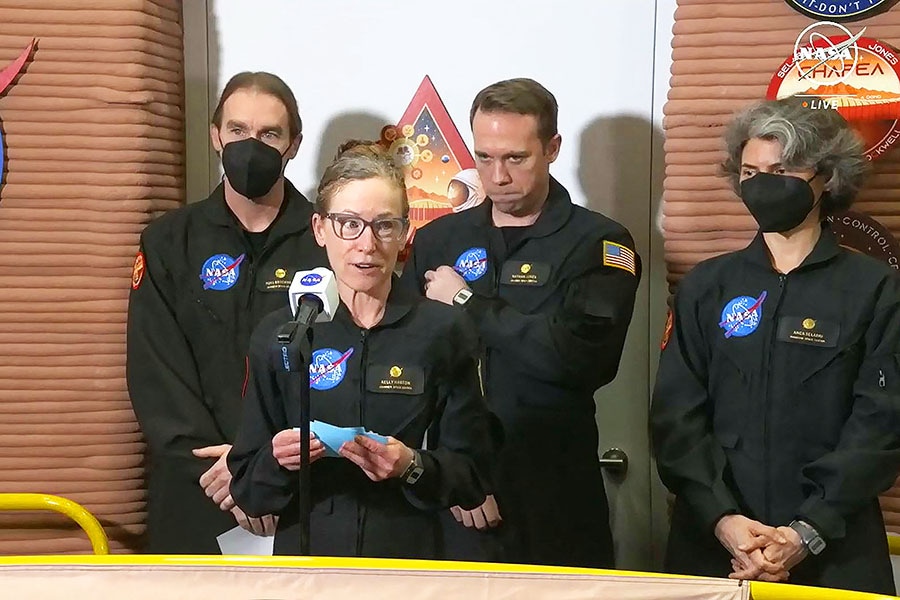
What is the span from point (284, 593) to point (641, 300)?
1727 millimetres

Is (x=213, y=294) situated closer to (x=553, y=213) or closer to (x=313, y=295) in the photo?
(x=553, y=213)

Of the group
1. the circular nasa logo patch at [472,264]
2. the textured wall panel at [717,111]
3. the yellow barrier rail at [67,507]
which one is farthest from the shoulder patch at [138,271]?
the textured wall panel at [717,111]

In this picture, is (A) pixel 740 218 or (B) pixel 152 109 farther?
(B) pixel 152 109

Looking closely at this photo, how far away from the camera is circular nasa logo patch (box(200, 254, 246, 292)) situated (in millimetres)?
2654

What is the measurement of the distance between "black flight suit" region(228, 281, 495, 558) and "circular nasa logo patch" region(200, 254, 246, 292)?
0.52 metres

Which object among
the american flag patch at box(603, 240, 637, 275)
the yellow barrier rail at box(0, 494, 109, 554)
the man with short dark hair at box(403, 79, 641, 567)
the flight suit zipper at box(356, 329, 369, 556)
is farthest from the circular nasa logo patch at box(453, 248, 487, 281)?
the yellow barrier rail at box(0, 494, 109, 554)

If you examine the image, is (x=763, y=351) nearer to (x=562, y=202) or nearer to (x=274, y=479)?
(x=562, y=202)

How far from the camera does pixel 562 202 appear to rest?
8.81 ft

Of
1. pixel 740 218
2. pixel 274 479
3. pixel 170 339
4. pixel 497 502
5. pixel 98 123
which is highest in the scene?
pixel 98 123

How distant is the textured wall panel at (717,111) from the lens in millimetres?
2697

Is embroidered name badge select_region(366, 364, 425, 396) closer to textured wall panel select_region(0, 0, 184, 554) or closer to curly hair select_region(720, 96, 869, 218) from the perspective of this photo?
curly hair select_region(720, 96, 869, 218)

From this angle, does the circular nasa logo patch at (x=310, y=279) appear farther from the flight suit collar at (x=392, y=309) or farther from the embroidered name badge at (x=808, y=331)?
the embroidered name badge at (x=808, y=331)

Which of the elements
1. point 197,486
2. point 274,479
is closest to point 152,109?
point 197,486
